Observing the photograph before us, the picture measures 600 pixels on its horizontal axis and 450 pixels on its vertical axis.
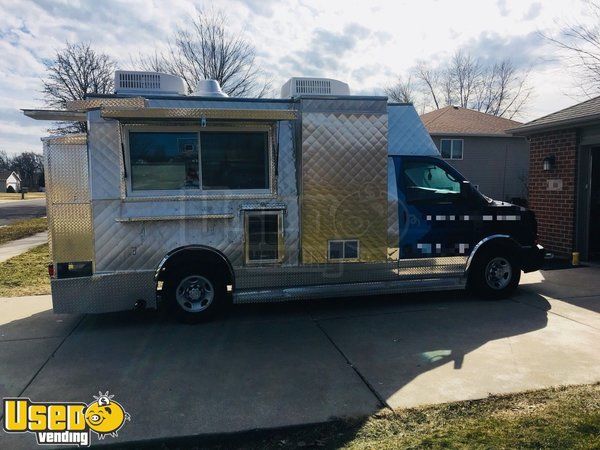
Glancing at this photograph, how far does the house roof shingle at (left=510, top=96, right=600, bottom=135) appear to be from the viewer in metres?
8.74

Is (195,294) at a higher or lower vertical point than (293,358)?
higher

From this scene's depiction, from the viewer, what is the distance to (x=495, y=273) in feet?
21.1

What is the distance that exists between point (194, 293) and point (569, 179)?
8203 millimetres

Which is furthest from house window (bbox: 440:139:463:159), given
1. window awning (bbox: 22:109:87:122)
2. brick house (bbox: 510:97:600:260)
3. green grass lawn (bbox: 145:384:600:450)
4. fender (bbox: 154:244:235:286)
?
green grass lawn (bbox: 145:384:600:450)

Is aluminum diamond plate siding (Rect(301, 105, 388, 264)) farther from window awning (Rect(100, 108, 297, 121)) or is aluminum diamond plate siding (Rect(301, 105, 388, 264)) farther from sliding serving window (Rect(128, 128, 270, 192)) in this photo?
sliding serving window (Rect(128, 128, 270, 192))

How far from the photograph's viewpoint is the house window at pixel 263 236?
5.52 m

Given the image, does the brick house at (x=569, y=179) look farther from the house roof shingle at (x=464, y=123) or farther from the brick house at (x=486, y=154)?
the brick house at (x=486, y=154)

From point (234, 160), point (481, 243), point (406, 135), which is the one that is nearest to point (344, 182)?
point (406, 135)

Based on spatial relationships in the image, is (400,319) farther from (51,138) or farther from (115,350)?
(51,138)

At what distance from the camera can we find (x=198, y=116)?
5.17 m

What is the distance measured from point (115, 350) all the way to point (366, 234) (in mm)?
3272

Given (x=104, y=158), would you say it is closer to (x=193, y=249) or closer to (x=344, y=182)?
(x=193, y=249)

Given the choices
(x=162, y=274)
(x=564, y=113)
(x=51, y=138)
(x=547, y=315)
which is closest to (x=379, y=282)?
(x=547, y=315)

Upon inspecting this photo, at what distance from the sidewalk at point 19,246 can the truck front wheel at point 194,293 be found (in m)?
Answer: 6.91
